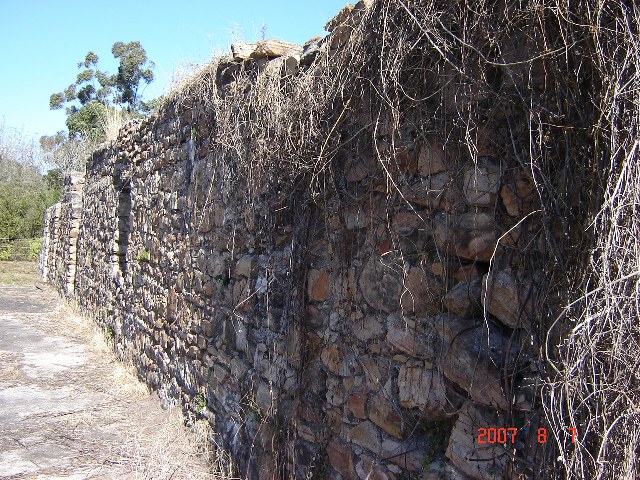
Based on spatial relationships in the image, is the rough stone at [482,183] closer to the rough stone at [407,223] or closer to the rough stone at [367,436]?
the rough stone at [407,223]

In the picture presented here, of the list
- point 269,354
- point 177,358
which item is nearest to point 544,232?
point 269,354

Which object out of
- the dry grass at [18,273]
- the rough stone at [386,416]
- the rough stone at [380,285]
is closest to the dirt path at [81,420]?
the rough stone at [386,416]

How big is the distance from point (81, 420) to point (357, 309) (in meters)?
3.21

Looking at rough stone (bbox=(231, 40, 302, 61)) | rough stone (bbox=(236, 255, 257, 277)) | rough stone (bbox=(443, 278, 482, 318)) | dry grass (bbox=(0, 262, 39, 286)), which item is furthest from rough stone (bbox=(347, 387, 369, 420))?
dry grass (bbox=(0, 262, 39, 286))

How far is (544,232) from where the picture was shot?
1.72m

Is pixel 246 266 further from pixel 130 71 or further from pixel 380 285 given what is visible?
pixel 130 71

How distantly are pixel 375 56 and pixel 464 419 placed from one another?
4.80 ft

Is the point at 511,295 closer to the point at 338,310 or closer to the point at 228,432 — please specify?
the point at 338,310

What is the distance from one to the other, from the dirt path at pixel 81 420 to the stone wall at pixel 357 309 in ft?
0.97

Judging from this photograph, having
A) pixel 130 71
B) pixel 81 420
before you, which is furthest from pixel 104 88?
pixel 81 420

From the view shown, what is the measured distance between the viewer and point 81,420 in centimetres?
476
